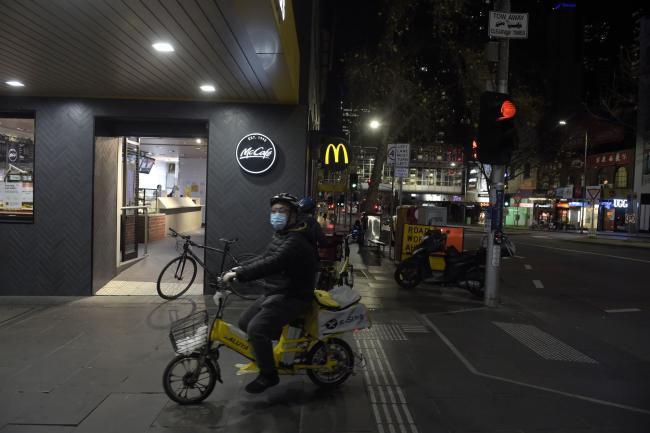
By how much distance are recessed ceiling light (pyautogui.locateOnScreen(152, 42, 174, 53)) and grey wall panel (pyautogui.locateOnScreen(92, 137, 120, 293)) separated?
135 inches

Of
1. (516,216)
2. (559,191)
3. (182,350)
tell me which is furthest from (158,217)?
(516,216)

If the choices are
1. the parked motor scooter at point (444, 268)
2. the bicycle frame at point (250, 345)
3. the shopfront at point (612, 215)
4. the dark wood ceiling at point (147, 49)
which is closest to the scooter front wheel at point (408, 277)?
the parked motor scooter at point (444, 268)

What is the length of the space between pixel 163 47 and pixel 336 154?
5.56 meters

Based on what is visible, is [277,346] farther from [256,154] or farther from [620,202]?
[620,202]

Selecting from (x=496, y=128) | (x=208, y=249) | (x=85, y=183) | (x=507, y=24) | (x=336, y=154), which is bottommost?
(x=208, y=249)

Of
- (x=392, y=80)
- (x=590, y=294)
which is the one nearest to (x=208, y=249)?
(x=590, y=294)

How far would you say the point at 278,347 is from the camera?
14.1ft

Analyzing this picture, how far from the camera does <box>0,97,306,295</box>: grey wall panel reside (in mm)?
8070

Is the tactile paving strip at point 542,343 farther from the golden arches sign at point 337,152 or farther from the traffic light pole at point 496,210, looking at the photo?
the golden arches sign at point 337,152

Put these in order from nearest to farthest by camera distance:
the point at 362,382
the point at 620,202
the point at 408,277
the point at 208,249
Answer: the point at 362,382, the point at 208,249, the point at 408,277, the point at 620,202

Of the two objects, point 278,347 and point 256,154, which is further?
point 256,154

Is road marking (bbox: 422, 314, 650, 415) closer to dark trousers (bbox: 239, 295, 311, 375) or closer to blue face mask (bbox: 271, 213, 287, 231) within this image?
dark trousers (bbox: 239, 295, 311, 375)

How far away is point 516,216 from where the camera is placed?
177ft

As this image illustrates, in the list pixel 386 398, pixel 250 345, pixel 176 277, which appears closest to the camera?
pixel 250 345
